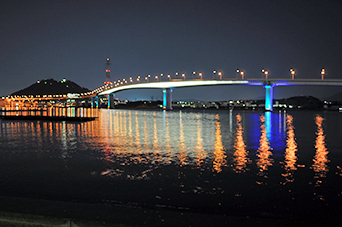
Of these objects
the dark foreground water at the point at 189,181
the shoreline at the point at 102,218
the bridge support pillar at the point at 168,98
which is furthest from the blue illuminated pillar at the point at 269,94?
the shoreline at the point at 102,218

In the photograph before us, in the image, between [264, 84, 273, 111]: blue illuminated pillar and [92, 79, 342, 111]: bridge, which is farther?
[264, 84, 273, 111]: blue illuminated pillar

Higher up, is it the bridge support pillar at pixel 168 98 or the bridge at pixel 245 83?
the bridge at pixel 245 83

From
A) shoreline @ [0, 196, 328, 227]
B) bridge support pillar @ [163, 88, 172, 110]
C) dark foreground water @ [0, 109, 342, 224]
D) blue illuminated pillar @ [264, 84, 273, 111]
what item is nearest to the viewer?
shoreline @ [0, 196, 328, 227]

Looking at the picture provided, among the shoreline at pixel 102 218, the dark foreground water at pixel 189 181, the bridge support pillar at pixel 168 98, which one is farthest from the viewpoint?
the bridge support pillar at pixel 168 98

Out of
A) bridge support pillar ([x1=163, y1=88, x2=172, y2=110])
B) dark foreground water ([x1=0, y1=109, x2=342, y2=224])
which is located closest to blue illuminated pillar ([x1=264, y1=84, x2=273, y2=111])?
bridge support pillar ([x1=163, y1=88, x2=172, y2=110])

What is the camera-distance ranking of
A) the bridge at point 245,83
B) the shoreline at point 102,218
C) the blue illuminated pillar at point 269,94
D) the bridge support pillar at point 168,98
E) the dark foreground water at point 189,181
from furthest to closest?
the bridge support pillar at point 168,98, the blue illuminated pillar at point 269,94, the bridge at point 245,83, the dark foreground water at point 189,181, the shoreline at point 102,218

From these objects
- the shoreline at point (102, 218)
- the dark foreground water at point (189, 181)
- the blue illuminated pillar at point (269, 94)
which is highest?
the blue illuminated pillar at point (269, 94)

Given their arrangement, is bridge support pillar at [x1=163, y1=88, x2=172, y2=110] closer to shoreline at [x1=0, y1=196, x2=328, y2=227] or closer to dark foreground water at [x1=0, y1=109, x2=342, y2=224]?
dark foreground water at [x1=0, y1=109, x2=342, y2=224]

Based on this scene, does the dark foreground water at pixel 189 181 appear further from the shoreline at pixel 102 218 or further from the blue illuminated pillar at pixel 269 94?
the blue illuminated pillar at pixel 269 94

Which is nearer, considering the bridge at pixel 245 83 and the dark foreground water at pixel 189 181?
the dark foreground water at pixel 189 181

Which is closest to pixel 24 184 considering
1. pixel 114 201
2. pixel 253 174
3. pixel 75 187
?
pixel 75 187

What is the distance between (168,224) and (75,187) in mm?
4436

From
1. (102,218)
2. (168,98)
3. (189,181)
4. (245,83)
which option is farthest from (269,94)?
(102,218)

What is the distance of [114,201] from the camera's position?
6.36 meters
